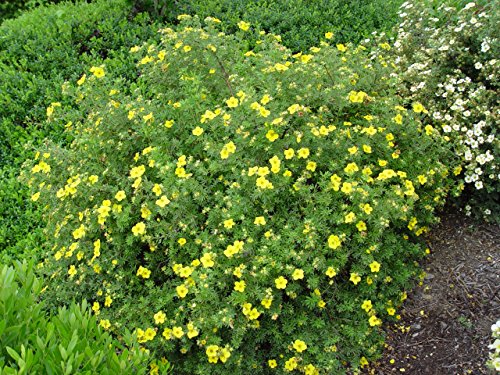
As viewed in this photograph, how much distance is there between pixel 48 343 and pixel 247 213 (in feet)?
4.06

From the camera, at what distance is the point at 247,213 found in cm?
305

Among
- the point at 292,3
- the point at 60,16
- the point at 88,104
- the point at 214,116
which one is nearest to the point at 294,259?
the point at 214,116

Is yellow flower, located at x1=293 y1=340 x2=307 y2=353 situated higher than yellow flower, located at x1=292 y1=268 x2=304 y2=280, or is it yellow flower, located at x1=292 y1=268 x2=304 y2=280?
yellow flower, located at x1=292 y1=268 x2=304 y2=280

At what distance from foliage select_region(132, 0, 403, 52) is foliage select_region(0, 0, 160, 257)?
47 centimetres

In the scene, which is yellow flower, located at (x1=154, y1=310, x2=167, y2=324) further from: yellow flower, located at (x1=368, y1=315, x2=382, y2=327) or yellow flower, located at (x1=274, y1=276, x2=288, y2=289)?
yellow flower, located at (x1=368, y1=315, x2=382, y2=327)

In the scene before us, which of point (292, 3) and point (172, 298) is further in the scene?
point (292, 3)

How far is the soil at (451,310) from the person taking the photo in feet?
10.7

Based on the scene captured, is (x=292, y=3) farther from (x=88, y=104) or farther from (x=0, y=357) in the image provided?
(x=0, y=357)

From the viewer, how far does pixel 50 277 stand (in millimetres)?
3535

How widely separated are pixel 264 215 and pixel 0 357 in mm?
1487

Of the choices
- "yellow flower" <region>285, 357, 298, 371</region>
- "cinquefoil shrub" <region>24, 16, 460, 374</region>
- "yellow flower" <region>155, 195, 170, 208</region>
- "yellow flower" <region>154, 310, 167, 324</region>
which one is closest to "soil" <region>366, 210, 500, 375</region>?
"cinquefoil shrub" <region>24, 16, 460, 374</region>

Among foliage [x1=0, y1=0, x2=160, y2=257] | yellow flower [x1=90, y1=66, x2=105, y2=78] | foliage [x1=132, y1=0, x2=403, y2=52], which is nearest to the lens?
yellow flower [x1=90, y1=66, x2=105, y2=78]

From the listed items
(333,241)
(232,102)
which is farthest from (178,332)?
(232,102)

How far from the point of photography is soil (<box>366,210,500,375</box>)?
3271mm
